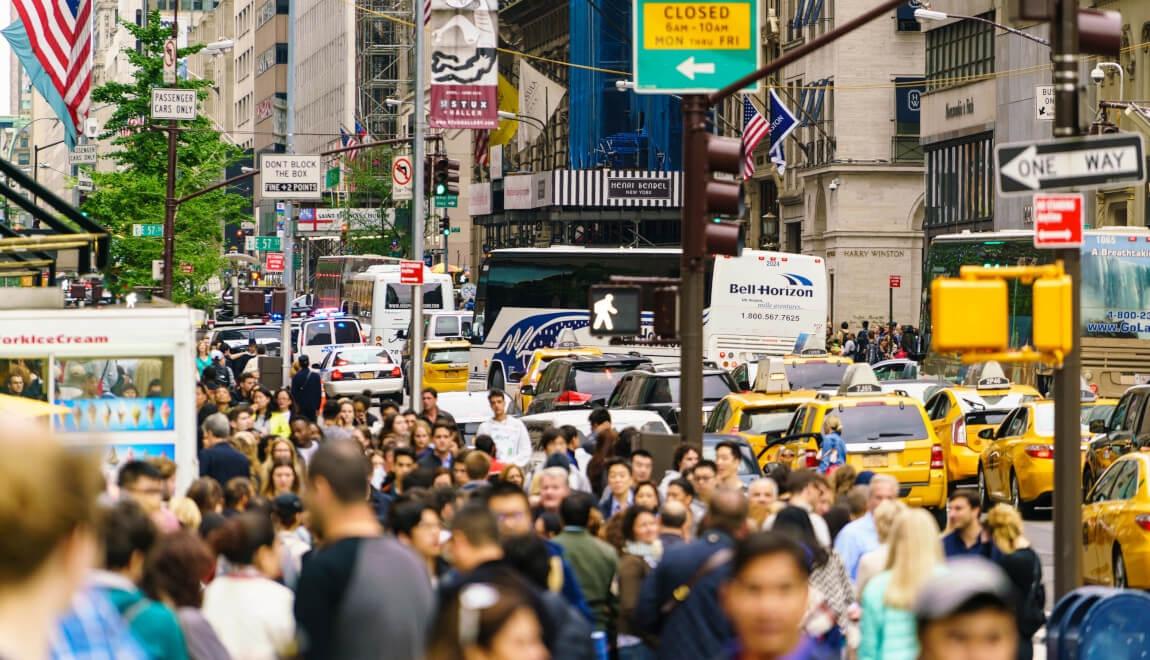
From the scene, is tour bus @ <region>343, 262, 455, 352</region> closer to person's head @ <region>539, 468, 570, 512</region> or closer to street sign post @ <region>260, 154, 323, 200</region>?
street sign post @ <region>260, 154, 323, 200</region>

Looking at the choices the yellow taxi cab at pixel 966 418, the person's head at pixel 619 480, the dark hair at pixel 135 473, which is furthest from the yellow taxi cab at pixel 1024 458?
the dark hair at pixel 135 473

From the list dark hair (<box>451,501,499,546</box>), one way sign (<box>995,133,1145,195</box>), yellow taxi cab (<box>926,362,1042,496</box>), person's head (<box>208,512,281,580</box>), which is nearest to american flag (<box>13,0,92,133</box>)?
yellow taxi cab (<box>926,362,1042,496</box>)

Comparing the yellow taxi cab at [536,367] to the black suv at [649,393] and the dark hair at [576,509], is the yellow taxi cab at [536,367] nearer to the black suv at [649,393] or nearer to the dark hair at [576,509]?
the black suv at [649,393]

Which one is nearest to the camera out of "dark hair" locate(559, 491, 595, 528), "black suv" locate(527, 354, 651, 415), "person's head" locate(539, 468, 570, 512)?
"dark hair" locate(559, 491, 595, 528)

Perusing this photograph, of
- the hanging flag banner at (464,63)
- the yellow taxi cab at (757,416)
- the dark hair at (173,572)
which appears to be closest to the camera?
the dark hair at (173,572)

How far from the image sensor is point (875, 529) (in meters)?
12.1

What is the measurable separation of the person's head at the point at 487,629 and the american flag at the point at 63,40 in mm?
33339

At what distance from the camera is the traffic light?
1720cm

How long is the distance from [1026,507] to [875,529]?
43.9 feet

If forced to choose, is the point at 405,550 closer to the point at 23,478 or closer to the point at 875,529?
the point at 23,478

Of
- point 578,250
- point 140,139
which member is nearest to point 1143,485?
point 578,250

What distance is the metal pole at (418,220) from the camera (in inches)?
1214

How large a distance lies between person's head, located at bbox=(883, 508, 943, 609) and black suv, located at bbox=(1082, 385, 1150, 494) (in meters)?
14.1

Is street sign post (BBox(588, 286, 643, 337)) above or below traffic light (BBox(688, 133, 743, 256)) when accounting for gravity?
below
